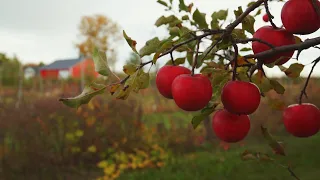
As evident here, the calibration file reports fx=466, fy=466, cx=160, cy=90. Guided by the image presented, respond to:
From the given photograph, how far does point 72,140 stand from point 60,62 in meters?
37.5

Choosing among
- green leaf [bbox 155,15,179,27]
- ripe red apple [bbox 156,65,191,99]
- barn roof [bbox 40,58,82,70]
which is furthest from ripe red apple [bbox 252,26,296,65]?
barn roof [bbox 40,58,82,70]

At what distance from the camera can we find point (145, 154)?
6.56m

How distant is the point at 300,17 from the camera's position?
1308mm

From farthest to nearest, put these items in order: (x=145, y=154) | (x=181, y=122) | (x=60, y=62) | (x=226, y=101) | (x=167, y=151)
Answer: (x=60, y=62)
(x=181, y=122)
(x=167, y=151)
(x=145, y=154)
(x=226, y=101)

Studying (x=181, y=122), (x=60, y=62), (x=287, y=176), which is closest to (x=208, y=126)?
Answer: (x=181, y=122)

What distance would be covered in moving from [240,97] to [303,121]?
0.50 metres

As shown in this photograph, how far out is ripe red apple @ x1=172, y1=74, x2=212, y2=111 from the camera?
1.23m

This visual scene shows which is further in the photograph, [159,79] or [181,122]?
[181,122]

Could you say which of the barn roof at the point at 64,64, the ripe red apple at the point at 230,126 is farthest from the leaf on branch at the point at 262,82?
the barn roof at the point at 64,64

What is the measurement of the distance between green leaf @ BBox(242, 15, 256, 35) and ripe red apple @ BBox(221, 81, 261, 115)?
351 millimetres

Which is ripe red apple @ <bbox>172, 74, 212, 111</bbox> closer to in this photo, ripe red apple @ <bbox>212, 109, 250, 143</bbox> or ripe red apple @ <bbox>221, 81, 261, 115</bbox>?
ripe red apple @ <bbox>221, 81, 261, 115</bbox>

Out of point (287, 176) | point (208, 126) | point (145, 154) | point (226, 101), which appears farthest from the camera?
point (208, 126)

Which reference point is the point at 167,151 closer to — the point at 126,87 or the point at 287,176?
the point at 287,176

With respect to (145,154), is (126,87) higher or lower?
higher
